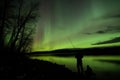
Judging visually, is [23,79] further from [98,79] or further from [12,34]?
[12,34]

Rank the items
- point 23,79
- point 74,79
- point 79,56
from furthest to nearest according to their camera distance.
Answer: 1. point 79,56
2. point 74,79
3. point 23,79

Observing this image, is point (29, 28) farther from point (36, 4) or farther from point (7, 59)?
point (7, 59)

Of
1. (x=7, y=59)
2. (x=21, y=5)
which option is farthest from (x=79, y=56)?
(x=21, y=5)

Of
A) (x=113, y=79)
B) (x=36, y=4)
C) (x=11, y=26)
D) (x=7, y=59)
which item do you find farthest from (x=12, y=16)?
(x=113, y=79)

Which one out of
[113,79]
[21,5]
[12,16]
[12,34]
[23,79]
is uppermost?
[21,5]

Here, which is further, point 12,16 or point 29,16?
point 29,16

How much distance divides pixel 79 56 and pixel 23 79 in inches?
257

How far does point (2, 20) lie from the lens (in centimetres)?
2431

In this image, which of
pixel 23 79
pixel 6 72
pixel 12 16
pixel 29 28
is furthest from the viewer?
pixel 29 28

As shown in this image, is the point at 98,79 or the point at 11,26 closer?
the point at 98,79

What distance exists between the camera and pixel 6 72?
13648mm

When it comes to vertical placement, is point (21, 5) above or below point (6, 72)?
above

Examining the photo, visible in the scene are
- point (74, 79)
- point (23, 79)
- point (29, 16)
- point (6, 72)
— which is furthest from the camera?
point (29, 16)

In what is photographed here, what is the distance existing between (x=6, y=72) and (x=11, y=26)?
14.6 meters
